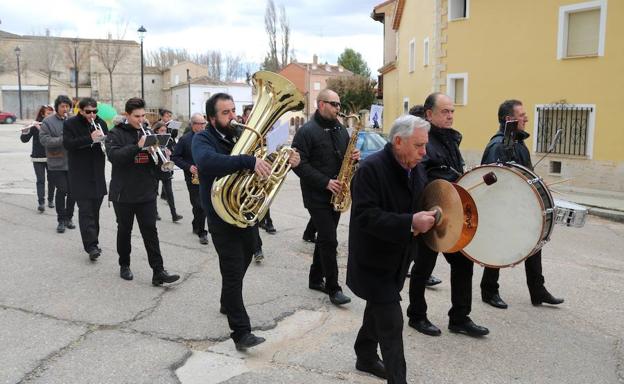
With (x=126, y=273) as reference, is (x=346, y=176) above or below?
above

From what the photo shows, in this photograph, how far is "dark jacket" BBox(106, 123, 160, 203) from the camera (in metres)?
5.41

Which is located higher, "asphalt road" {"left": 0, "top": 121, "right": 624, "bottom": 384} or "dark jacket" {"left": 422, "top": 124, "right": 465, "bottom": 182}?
"dark jacket" {"left": 422, "top": 124, "right": 465, "bottom": 182}

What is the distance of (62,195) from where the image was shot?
26.3ft

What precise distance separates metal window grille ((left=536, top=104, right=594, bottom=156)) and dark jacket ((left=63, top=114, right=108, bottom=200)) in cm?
1247

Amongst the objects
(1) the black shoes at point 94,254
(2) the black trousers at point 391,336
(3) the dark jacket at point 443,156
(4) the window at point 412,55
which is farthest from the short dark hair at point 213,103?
(4) the window at point 412,55

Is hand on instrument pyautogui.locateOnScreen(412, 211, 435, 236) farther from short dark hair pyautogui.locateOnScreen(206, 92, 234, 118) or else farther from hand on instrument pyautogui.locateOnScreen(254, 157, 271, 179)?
short dark hair pyautogui.locateOnScreen(206, 92, 234, 118)

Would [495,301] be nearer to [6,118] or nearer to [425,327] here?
[425,327]

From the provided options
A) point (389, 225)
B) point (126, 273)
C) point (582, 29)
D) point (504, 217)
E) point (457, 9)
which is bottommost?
point (126, 273)

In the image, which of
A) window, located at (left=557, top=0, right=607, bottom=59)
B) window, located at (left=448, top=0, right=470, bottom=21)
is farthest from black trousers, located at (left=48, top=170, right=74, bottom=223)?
window, located at (left=448, top=0, right=470, bottom=21)

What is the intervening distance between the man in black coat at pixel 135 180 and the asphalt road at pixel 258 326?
1.50 feet

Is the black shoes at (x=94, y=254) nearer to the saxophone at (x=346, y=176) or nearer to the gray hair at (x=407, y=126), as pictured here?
the saxophone at (x=346, y=176)

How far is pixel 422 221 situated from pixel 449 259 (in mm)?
1652

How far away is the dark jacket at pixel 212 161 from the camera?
3.90 m

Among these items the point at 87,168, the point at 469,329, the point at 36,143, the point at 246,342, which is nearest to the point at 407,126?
the point at 246,342
